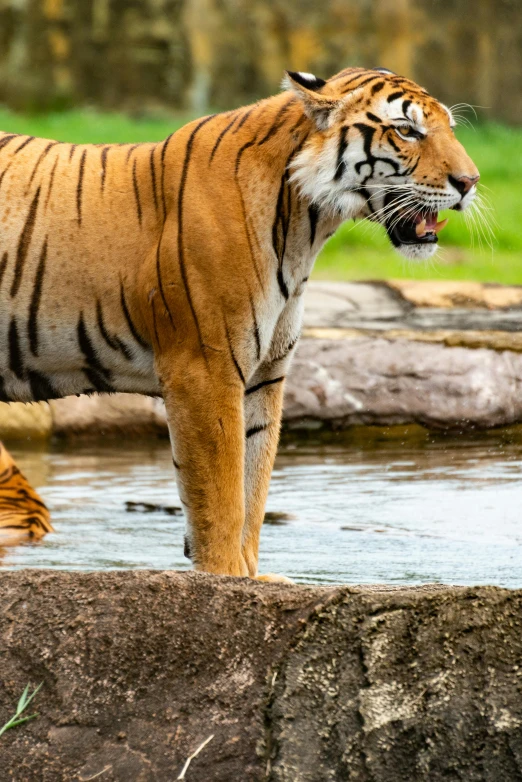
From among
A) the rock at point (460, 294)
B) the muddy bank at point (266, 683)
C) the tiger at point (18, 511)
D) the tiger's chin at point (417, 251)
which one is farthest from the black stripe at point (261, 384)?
the rock at point (460, 294)

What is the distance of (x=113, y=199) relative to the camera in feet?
11.8

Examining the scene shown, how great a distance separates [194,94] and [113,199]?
1489cm

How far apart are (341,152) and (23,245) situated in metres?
0.93

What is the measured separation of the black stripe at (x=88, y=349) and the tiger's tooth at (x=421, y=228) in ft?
3.15

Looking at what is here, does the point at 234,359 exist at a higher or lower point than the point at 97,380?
higher

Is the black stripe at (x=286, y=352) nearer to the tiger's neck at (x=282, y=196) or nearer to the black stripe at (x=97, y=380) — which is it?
the tiger's neck at (x=282, y=196)

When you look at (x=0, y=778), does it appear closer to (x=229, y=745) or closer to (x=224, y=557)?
(x=229, y=745)

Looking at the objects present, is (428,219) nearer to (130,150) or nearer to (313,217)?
(313,217)

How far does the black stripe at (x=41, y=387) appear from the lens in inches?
144

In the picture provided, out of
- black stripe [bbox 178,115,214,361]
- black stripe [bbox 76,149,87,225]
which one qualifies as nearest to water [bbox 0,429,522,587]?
black stripe [bbox 178,115,214,361]

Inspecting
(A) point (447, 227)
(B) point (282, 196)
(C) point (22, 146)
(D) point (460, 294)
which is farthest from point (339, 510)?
(A) point (447, 227)

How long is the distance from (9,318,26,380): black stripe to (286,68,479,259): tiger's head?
897 millimetres

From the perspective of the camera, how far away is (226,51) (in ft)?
59.1

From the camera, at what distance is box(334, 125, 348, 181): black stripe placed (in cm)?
344
